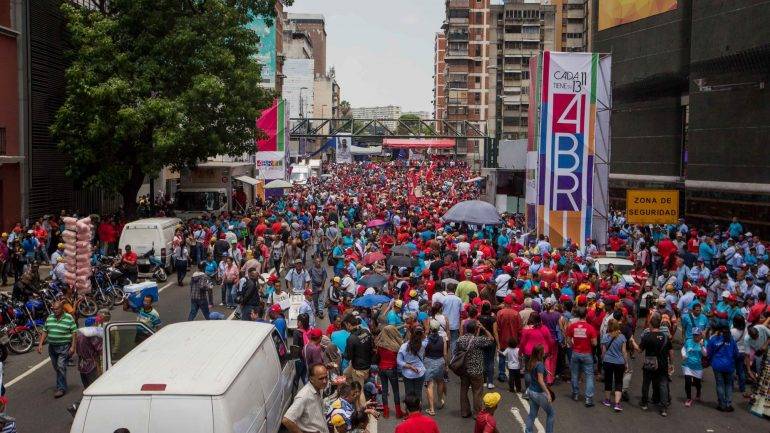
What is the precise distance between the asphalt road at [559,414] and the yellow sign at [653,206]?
461 inches

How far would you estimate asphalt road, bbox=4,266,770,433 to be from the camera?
1219 centimetres

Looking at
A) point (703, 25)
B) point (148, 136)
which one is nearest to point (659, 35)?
point (703, 25)

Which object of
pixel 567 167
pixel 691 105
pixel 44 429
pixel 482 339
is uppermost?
pixel 691 105

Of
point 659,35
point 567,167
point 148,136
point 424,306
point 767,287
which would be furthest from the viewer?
point 659,35

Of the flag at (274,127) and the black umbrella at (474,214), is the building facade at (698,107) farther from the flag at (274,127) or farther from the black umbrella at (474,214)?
the flag at (274,127)

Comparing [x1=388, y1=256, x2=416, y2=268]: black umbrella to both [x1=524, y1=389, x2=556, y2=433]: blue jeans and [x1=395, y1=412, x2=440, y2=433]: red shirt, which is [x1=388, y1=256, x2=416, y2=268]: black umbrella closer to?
[x1=524, y1=389, x2=556, y2=433]: blue jeans

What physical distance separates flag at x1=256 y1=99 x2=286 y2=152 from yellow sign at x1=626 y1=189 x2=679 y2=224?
23.1m

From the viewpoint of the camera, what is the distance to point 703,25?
36.3m

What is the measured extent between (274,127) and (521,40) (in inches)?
2811

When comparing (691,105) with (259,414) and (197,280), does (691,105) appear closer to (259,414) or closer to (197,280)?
(197,280)

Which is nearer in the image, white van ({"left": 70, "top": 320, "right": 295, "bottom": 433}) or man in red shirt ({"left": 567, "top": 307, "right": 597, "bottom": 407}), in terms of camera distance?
white van ({"left": 70, "top": 320, "right": 295, "bottom": 433})

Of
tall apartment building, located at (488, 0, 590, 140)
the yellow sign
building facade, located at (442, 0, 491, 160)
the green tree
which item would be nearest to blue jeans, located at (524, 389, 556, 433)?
the yellow sign

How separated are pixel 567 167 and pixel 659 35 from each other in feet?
74.4

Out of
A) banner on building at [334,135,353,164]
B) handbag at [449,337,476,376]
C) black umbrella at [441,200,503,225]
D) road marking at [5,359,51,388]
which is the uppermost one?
banner on building at [334,135,353,164]
